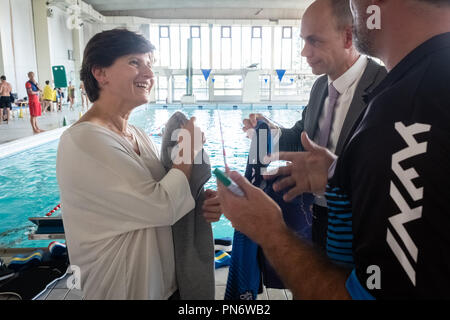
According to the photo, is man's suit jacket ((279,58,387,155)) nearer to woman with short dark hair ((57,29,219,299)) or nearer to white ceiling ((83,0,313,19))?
woman with short dark hair ((57,29,219,299))

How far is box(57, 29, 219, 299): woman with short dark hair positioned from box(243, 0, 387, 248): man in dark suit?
→ 59cm

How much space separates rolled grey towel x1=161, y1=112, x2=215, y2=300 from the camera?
4.10 feet

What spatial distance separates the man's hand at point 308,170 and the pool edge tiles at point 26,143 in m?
7.32

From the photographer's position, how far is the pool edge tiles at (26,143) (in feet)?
22.8

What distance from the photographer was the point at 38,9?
15938 millimetres

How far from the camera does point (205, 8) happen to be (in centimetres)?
2180

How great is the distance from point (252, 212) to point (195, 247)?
59 cm

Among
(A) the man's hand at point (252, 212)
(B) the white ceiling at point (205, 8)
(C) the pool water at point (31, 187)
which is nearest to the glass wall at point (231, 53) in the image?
(B) the white ceiling at point (205, 8)

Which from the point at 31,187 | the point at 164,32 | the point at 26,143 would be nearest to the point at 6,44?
the point at 26,143

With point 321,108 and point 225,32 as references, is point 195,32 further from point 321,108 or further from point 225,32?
point 321,108

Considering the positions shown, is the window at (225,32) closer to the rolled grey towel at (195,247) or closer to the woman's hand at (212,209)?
the rolled grey towel at (195,247)

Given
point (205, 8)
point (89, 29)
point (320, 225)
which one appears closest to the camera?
point (320, 225)

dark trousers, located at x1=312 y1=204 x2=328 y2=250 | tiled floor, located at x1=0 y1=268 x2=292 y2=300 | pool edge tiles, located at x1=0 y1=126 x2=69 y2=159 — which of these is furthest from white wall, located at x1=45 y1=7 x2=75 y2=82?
dark trousers, located at x1=312 y1=204 x2=328 y2=250
